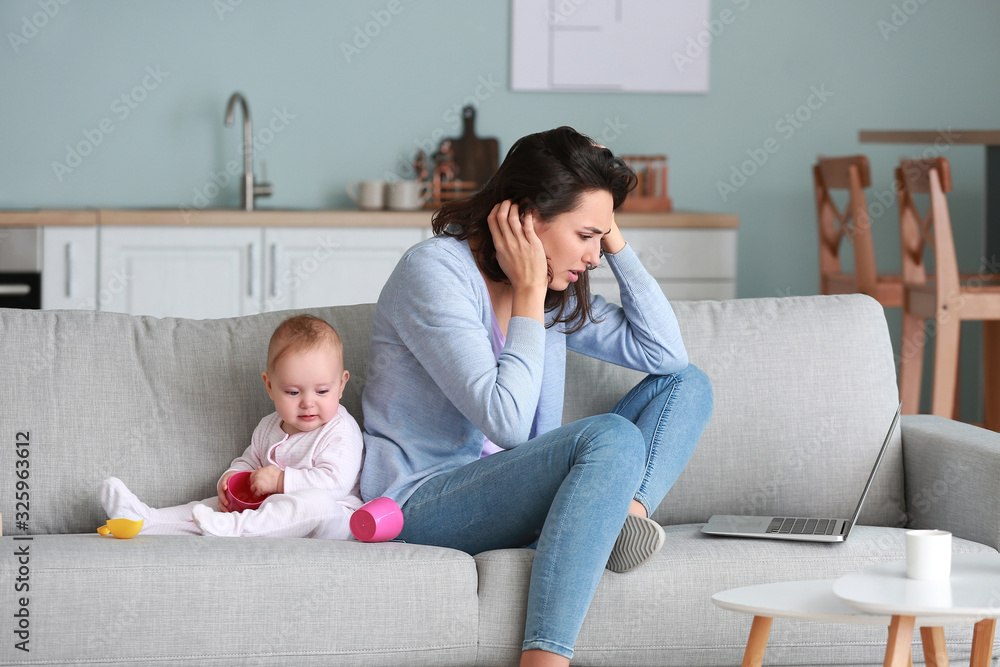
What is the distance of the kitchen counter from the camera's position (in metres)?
3.36

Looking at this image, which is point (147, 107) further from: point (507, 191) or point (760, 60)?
point (507, 191)

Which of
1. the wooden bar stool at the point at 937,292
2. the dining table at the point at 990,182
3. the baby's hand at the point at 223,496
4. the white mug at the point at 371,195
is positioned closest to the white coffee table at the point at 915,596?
the baby's hand at the point at 223,496

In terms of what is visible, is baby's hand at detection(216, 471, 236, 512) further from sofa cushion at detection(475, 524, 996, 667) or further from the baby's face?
sofa cushion at detection(475, 524, 996, 667)

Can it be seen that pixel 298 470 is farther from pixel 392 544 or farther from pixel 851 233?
pixel 851 233

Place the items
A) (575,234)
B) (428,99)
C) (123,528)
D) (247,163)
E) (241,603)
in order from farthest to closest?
(428,99) < (247,163) < (575,234) < (123,528) < (241,603)

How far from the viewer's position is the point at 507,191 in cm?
171

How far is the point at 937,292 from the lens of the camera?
315 centimetres

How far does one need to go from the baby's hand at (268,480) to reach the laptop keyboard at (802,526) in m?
0.82

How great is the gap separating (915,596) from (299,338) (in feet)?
3.33

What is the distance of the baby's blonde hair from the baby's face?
10 millimetres

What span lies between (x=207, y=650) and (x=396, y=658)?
0.27 meters

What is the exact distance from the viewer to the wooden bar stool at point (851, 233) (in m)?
3.51

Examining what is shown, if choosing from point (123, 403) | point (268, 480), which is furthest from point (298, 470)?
point (123, 403)

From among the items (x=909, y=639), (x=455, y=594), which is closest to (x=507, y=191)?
(x=455, y=594)
